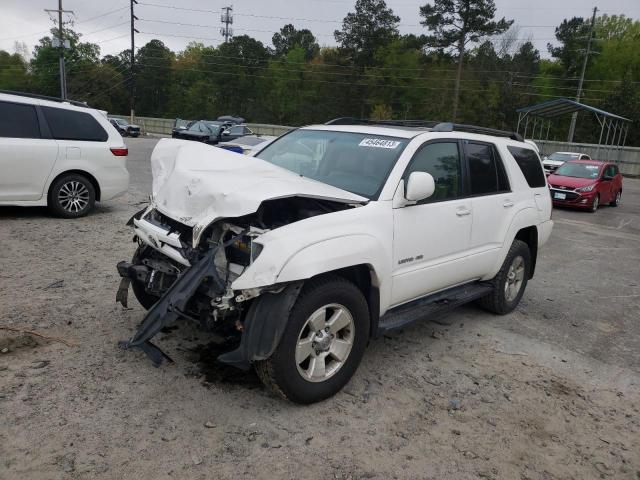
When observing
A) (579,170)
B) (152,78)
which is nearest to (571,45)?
(579,170)

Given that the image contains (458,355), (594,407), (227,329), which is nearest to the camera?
(227,329)

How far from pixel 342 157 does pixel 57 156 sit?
5.47 meters

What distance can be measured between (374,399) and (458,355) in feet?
3.82

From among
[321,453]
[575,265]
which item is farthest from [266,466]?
[575,265]

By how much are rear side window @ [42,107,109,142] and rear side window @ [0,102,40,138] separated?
204 mm

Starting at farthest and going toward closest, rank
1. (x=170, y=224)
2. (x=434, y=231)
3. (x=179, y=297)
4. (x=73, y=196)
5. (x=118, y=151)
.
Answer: (x=118, y=151) < (x=73, y=196) < (x=434, y=231) < (x=170, y=224) < (x=179, y=297)

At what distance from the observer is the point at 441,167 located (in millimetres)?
4418

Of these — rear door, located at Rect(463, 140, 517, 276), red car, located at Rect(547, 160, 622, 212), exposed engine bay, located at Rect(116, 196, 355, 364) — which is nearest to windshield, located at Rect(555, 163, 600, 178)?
red car, located at Rect(547, 160, 622, 212)

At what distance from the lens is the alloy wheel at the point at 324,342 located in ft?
10.8

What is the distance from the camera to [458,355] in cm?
443

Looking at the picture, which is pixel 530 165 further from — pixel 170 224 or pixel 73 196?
pixel 73 196

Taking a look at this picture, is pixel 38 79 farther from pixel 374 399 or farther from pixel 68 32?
pixel 374 399

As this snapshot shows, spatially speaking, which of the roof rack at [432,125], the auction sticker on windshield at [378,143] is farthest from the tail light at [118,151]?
the auction sticker on windshield at [378,143]

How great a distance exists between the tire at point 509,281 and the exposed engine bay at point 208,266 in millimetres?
2331
